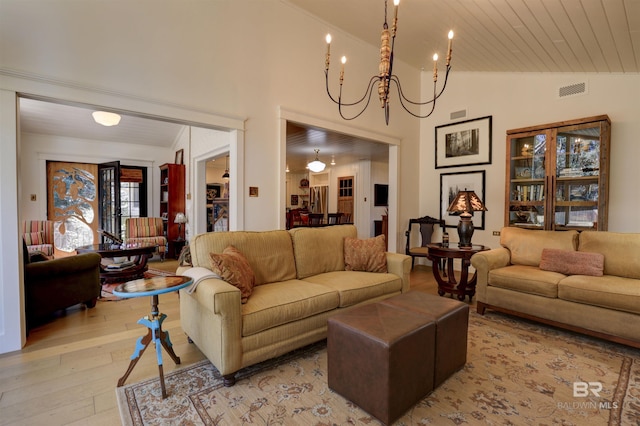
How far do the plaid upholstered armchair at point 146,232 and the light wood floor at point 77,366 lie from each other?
260cm

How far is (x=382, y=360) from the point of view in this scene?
5.33 ft

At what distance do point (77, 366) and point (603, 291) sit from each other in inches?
167

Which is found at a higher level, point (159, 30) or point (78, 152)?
point (159, 30)

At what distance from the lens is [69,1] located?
249cm

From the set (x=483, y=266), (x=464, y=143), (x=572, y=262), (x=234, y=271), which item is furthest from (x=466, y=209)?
(x=234, y=271)

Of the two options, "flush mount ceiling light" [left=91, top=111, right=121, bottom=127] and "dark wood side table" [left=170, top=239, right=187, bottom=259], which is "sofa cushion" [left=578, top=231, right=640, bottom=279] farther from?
"dark wood side table" [left=170, top=239, right=187, bottom=259]

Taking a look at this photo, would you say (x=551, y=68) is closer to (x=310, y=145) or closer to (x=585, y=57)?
(x=585, y=57)

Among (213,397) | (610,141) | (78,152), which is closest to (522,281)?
(610,141)

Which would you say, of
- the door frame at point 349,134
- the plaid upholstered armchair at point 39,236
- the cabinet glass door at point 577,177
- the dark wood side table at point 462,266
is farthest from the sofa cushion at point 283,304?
the plaid upholstered armchair at point 39,236

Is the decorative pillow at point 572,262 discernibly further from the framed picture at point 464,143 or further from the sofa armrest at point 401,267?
the framed picture at point 464,143

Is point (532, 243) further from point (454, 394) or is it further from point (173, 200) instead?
point (173, 200)

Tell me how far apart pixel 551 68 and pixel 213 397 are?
5289 millimetres

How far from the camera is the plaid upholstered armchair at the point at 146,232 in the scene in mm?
5820

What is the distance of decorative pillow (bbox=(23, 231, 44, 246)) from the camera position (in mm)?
5100
